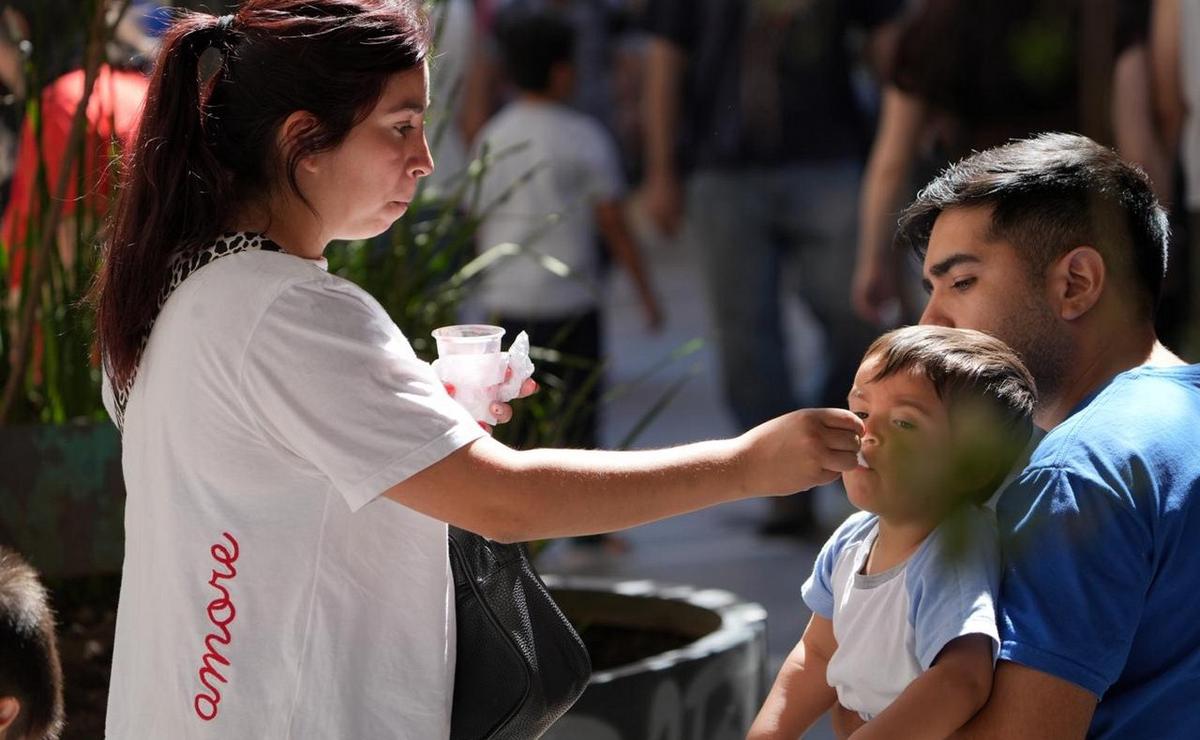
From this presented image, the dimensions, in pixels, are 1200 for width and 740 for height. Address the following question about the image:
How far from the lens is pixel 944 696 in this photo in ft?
6.23

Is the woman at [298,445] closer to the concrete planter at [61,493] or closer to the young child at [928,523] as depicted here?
the young child at [928,523]

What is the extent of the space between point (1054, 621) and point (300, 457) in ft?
2.70

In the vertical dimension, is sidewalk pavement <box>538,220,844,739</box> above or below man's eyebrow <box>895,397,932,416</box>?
below

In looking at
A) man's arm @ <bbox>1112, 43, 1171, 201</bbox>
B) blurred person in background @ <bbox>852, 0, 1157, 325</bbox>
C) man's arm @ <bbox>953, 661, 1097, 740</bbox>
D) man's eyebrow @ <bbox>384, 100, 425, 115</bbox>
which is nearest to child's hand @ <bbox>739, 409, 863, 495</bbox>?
man's arm @ <bbox>953, 661, 1097, 740</bbox>

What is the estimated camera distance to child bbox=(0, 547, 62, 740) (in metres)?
2.49

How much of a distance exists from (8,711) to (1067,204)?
1.57m

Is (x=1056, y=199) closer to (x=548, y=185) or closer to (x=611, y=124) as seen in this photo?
(x=548, y=185)

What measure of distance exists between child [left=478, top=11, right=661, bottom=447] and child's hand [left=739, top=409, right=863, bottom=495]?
376 centimetres

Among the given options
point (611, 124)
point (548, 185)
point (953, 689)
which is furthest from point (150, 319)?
point (611, 124)

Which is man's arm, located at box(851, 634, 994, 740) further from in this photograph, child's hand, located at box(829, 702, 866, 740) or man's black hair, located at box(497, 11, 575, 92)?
man's black hair, located at box(497, 11, 575, 92)

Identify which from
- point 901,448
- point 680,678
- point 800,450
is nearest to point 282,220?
point 800,450

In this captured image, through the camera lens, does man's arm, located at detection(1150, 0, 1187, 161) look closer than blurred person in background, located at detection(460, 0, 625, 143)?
Yes

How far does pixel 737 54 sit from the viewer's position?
19.7 feet

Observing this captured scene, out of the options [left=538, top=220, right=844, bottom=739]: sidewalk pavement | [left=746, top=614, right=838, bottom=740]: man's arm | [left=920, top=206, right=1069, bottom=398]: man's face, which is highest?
[left=920, top=206, right=1069, bottom=398]: man's face
